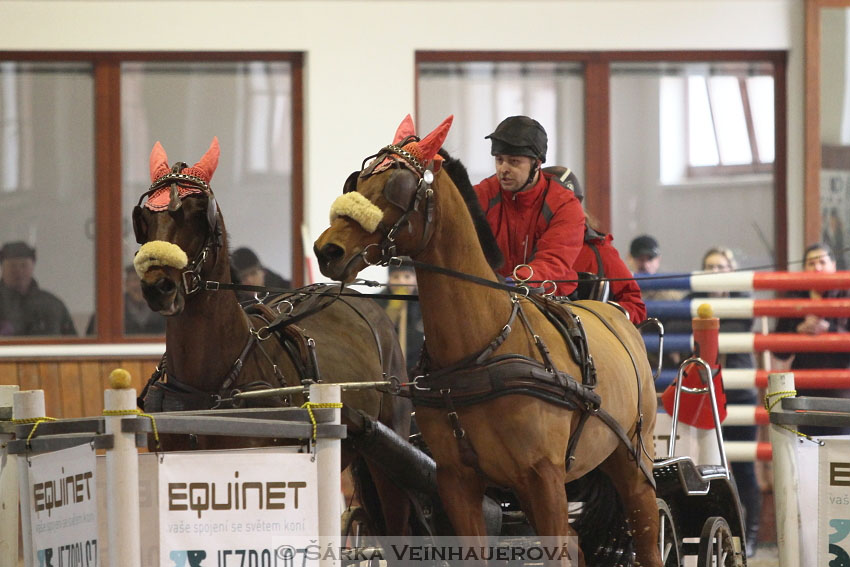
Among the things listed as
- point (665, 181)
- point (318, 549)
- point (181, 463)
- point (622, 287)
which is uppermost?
point (665, 181)

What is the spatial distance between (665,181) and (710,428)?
3.49m

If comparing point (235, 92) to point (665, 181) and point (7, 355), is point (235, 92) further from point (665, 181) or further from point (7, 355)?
point (665, 181)

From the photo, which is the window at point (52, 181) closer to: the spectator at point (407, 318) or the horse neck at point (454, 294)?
the spectator at point (407, 318)

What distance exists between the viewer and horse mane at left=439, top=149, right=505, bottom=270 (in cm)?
460

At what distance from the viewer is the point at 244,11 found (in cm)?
901

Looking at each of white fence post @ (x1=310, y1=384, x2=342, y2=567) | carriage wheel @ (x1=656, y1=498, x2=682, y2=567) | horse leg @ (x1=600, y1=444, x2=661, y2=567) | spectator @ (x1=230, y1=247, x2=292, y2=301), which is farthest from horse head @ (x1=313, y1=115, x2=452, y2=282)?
spectator @ (x1=230, y1=247, x2=292, y2=301)

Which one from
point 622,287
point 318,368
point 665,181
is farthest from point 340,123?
point 318,368

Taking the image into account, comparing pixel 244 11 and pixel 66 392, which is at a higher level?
pixel 244 11

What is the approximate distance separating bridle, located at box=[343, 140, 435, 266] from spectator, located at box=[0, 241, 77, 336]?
5338mm

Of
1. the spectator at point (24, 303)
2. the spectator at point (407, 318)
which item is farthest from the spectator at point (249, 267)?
the spectator at point (24, 303)

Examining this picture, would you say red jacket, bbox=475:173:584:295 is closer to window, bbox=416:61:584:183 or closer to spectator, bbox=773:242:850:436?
spectator, bbox=773:242:850:436

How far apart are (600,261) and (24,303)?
492 cm

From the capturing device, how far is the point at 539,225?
5242 millimetres

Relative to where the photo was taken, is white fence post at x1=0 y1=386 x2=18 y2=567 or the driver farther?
the driver
